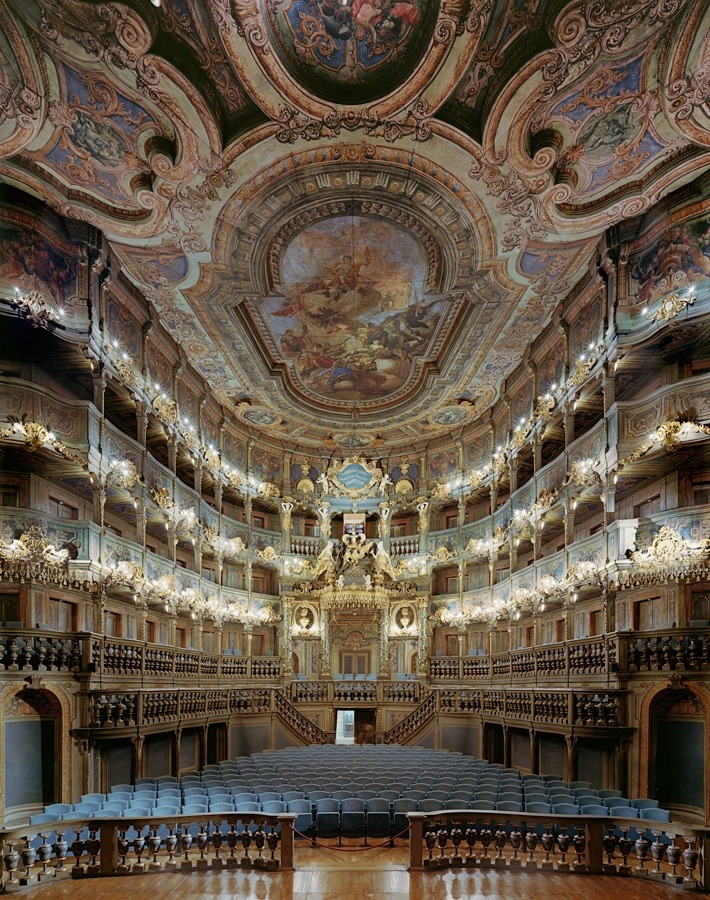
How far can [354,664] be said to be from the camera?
1344 inches

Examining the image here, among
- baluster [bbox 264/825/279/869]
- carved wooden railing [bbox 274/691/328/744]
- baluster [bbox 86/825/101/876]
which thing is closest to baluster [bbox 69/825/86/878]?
baluster [bbox 86/825/101/876]

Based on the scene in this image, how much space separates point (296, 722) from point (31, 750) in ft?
51.2

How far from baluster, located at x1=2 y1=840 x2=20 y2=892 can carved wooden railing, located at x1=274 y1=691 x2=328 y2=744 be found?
64.6ft

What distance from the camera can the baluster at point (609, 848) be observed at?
10562mm

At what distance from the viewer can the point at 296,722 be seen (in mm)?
29188

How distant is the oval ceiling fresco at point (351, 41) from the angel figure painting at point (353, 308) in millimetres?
4561

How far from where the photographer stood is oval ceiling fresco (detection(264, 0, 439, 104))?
40.2 feet

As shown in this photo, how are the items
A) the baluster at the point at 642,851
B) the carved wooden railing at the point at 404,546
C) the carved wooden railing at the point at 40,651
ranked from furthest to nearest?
the carved wooden railing at the point at 404,546 → the carved wooden railing at the point at 40,651 → the baluster at the point at 642,851

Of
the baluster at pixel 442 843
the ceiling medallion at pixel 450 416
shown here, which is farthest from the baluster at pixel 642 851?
the ceiling medallion at pixel 450 416

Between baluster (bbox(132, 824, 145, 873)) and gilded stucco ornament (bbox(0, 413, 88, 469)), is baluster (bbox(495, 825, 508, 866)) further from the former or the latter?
gilded stucco ornament (bbox(0, 413, 88, 469))

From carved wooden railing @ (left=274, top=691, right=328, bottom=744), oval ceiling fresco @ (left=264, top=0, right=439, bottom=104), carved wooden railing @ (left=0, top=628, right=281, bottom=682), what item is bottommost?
carved wooden railing @ (left=274, top=691, right=328, bottom=744)

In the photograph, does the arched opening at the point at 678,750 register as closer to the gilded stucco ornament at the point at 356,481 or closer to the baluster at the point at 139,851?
the baluster at the point at 139,851

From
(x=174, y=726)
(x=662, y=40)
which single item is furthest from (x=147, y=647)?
(x=662, y=40)

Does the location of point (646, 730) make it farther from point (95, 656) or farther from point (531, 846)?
point (95, 656)
